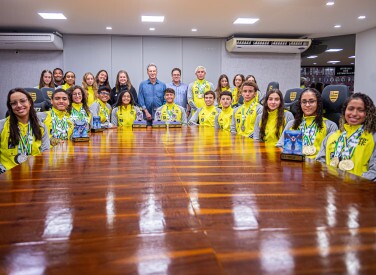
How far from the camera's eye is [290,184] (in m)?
1.36

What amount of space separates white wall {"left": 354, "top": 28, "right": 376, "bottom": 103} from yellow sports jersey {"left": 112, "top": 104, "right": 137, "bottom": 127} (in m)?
6.41

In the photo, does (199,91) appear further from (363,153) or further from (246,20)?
(363,153)

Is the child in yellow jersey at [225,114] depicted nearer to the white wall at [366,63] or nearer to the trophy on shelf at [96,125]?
the trophy on shelf at [96,125]

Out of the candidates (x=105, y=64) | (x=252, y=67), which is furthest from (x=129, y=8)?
(x=252, y=67)

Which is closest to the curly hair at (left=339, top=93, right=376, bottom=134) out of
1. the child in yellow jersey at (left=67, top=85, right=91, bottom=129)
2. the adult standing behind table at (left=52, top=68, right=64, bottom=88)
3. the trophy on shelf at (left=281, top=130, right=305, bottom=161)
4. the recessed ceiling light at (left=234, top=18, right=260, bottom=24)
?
the trophy on shelf at (left=281, top=130, right=305, bottom=161)

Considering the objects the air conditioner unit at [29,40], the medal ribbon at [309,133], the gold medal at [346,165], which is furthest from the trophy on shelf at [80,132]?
the air conditioner unit at [29,40]

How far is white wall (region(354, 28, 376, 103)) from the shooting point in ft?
28.6

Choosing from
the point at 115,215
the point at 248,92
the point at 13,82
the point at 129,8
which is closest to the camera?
the point at 115,215

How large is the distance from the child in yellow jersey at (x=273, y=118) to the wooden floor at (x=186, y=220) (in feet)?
6.44

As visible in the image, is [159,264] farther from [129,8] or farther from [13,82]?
[13,82]

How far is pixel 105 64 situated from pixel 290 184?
860 cm

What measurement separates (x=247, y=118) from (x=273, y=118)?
0.75m

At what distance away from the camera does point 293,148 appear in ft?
6.19

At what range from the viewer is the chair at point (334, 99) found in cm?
346
